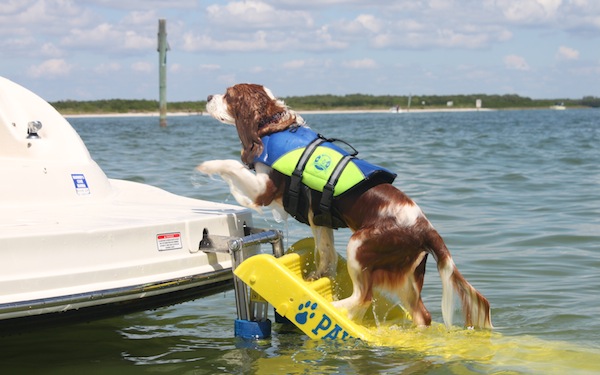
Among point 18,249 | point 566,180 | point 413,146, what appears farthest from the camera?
point 413,146

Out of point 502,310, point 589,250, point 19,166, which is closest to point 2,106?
point 19,166

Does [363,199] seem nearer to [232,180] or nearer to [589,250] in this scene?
[232,180]

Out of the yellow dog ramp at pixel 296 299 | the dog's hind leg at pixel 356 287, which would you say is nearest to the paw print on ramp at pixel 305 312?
the yellow dog ramp at pixel 296 299

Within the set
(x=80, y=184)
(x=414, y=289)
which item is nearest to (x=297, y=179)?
(x=414, y=289)

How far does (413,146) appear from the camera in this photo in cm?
2580

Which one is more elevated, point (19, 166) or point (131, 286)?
point (19, 166)

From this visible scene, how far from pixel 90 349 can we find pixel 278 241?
1432 millimetres

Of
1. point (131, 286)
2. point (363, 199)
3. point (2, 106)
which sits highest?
point (2, 106)

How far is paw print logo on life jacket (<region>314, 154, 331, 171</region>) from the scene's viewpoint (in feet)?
17.3

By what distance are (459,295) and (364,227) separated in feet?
2.56

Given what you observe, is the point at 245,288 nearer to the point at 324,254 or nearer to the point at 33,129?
the point at 324,254

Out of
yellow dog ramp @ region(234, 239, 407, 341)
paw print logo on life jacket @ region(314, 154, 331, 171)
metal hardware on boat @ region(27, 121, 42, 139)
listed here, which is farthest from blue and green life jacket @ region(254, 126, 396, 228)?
metal hardware on boat @ region(27, 121, 42, 139)

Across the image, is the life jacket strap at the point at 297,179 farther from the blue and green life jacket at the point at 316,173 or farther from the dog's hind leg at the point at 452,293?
the dog's hind leg at the point at 452,293

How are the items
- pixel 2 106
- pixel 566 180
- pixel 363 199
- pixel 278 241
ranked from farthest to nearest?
pixel 566 180 → pixel 2 106 → pixel 278 241 → pixel 363 199
